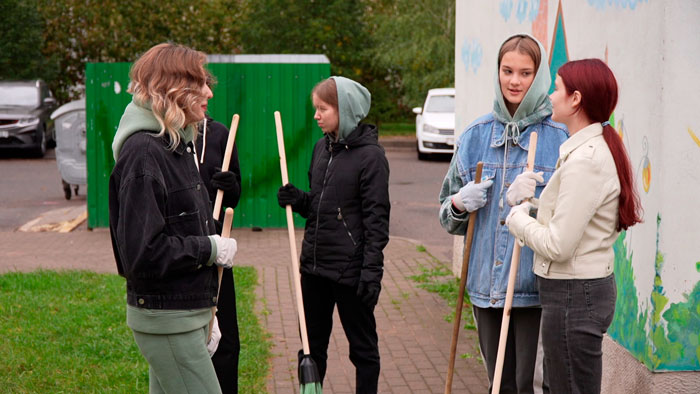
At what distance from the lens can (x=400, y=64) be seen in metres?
28.2

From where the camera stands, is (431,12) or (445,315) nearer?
(445,315)

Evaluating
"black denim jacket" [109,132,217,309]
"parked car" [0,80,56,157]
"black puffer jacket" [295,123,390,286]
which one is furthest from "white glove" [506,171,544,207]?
"parked car" [0,80,56,157]

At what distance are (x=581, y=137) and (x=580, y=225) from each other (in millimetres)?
358

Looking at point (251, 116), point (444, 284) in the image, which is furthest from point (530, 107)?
point (251, 116)

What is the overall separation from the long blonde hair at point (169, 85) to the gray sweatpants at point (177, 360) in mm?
711

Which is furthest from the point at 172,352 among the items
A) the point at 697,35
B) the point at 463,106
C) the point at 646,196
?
the point at 463,106

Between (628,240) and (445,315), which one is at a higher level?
(628,240)

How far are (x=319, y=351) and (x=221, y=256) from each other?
1722 millimetres

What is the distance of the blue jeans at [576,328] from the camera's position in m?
3.55

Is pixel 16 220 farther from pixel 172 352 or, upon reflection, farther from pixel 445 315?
pixel 172 352

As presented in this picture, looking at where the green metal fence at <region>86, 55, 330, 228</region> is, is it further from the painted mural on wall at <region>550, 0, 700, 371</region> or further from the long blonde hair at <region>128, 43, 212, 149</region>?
the long blonde hair at <region>128, 43, 212, 149</region>

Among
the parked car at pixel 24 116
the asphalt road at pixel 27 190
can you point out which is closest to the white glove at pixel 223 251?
the asphalt road at pixel 27 190

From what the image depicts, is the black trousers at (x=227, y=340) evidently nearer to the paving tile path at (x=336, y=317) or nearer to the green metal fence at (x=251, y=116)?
the paving tile path at (x=336, y=317)

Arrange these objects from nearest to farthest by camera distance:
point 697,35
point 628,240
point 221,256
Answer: point 221,256
point 697,35
point 628,240
